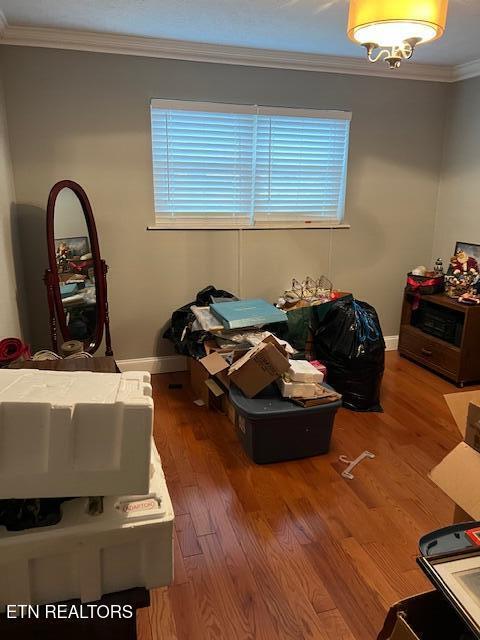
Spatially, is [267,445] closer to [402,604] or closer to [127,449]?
[402,604]

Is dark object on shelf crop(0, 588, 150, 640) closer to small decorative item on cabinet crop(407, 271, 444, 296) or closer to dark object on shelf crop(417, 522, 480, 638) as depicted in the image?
dark object on shelf crop(417, 522, 480, 638)

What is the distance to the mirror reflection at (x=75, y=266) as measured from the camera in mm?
2824

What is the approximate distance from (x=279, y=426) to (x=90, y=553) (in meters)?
1.49

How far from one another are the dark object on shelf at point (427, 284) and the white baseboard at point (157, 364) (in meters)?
1.95

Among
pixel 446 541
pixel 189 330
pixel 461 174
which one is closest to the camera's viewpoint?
pixel 446 541

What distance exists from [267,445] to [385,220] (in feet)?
7.72

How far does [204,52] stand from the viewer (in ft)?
9.96

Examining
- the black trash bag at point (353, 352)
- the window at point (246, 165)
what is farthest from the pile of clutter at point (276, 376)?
the window at point (246, 165)

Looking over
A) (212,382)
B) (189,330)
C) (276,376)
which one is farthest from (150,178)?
(276,376)

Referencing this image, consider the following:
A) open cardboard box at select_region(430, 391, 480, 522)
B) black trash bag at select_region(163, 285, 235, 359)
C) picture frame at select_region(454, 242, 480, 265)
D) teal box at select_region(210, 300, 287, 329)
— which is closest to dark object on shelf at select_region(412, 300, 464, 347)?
picture frame at select_region(454, 242, 480, 265)

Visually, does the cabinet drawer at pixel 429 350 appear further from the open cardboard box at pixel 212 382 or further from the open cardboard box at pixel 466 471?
the open cardboard box at pixel 466 471


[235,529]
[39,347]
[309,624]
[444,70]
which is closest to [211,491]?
[235,529]

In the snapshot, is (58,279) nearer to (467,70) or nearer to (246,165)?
(246,165)

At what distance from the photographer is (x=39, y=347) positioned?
3.22 m
